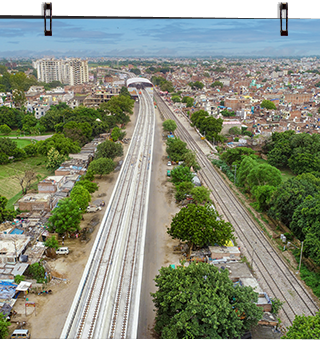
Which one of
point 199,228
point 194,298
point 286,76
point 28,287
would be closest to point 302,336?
point 194,298

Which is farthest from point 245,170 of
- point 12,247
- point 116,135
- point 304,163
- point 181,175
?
point 116,135

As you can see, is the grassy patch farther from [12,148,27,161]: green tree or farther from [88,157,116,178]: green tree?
[88,157,116,178]: green tree

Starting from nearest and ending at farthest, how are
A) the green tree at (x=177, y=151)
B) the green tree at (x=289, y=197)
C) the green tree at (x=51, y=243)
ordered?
1. the green tree at (x=51, y=243)
2. the green tree at (x=289, y=197)
3. the green tree at (x=177, y=151)

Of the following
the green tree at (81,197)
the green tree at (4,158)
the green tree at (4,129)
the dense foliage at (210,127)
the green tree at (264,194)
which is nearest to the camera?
the green tree at (81,197)

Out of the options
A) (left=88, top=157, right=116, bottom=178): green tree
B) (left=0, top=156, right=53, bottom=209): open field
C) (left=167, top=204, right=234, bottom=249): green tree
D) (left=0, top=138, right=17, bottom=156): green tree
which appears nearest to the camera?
(left=167, top=204, right=234, bottom=249): green tree

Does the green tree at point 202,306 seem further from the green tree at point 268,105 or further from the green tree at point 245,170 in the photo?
the green tree at point 268,105

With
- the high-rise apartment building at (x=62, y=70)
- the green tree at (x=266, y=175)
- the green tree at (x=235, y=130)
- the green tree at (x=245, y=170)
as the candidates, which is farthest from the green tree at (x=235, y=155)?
the high-rise apartment building at (x=62, y=70)

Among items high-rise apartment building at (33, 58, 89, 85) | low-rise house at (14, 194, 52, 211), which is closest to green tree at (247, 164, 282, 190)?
low-rise house at (14, 194, 52, 211)
